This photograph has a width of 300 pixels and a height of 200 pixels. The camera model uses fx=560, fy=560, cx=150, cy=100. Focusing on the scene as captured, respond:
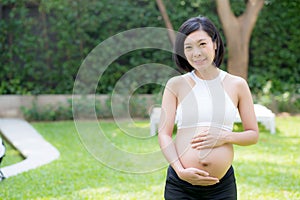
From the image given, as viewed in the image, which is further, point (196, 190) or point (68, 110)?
point (68, 110)

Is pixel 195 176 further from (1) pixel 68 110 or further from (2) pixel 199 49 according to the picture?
(1) pixel 68 110

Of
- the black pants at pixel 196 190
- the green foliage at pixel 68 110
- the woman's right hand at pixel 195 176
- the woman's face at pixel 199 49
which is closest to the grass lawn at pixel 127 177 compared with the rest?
the black pants at pixel 196 190

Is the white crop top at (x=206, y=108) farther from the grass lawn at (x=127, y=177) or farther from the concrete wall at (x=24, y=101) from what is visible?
the concrete wall at (x=24, y=101)

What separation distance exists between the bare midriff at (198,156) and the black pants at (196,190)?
2.5 inches

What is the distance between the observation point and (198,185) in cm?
248

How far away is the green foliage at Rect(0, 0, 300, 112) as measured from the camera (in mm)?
10484

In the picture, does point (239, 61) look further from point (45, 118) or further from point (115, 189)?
point (115, 189)

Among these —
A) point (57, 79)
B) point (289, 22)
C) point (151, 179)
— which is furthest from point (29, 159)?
point (289, 22)

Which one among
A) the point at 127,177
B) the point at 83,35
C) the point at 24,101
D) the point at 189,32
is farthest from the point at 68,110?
the point at 189,32

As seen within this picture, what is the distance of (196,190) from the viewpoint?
8.14 ft

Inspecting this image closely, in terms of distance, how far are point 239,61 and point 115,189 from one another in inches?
226

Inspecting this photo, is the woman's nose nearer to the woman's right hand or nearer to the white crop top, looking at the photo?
the white crop top

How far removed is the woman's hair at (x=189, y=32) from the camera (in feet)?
8.20

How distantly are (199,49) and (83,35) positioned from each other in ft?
27.4
